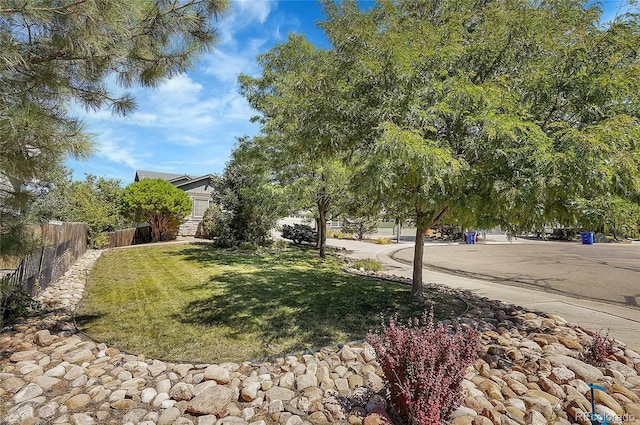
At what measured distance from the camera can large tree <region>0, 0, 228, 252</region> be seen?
2.78m

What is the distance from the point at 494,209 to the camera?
4.03 metres

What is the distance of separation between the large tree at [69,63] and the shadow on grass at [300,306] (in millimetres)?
3010

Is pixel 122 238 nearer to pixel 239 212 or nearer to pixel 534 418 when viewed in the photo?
pixel 239 212

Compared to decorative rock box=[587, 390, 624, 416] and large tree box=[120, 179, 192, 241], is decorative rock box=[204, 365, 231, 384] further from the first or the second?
large tree box=[120, 179, 192, 241]

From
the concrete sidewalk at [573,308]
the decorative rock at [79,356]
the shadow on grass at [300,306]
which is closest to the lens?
the decorative rock at [79,356]

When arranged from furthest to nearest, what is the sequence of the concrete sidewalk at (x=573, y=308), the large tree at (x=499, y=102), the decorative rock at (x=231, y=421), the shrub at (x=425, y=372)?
the concrete sidewalk at (x=573, y=308), the large tree at (x=499, y=102), the decorative rock at (x=231, y=421), the shrub at (x=425, y=372)

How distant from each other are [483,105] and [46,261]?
8746 millimetres

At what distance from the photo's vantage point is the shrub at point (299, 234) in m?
19.9

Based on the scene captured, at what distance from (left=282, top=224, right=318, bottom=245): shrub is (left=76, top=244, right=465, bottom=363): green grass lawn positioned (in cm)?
983

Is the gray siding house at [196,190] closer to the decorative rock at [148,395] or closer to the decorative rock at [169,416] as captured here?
the decorative rock at [148,395]

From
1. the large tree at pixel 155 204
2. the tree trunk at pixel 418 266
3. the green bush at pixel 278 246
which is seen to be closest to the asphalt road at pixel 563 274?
the tree trunk at pixel 418 266

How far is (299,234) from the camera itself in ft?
65.6

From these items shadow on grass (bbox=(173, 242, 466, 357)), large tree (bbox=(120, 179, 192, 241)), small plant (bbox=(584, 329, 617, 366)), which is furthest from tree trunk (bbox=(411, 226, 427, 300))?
large tree (bbox=(120, 179, 192, 241))

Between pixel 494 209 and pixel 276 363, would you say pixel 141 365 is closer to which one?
pixel 276 363
